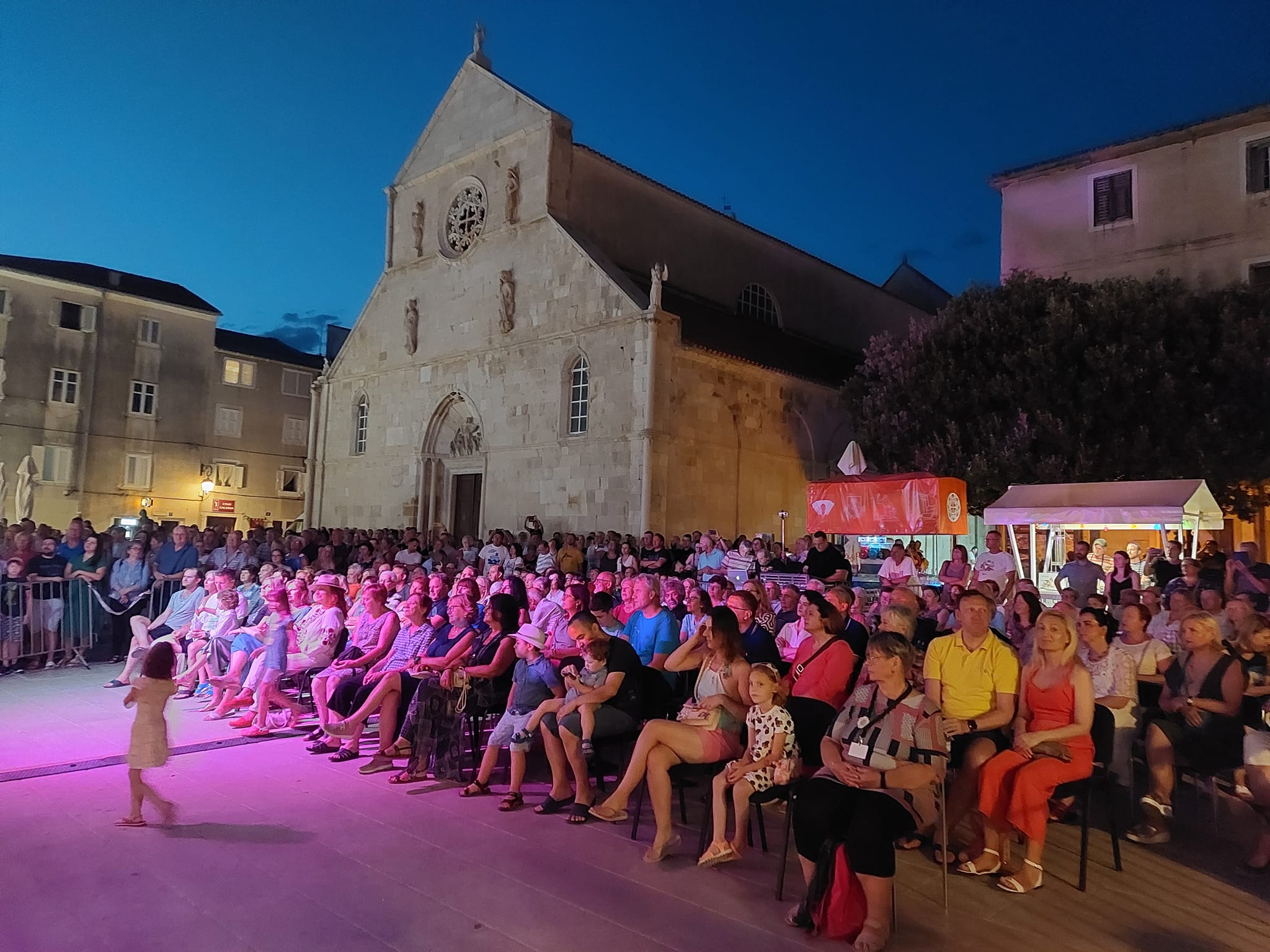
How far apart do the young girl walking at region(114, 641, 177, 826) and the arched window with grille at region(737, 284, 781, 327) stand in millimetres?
21665

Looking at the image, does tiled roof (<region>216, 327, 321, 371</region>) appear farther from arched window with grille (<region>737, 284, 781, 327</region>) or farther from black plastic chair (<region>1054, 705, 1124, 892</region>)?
black plastic chair (<region>1054, 705, 1124, 892</region>)

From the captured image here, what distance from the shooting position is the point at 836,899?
3.78 metres

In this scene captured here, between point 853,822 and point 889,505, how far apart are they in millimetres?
9614

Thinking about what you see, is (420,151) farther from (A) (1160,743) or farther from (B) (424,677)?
(A) (1160,743)

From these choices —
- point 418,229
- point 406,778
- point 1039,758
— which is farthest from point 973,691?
point 418,229

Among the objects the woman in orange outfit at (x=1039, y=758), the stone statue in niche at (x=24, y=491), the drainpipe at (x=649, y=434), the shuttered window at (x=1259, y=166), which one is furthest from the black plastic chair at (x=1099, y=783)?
the stone statue in niche at (x=24, y=491)

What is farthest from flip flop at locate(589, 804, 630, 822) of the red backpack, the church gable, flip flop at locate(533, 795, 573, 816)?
the church gable

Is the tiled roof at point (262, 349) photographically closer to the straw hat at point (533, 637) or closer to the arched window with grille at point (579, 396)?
the arched window with grille at point (579, 396)

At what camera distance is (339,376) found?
82.6ft

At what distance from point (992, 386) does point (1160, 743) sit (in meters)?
12.4

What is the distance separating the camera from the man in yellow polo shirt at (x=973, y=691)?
15.3 ft

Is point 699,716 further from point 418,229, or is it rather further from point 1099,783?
point 418,229

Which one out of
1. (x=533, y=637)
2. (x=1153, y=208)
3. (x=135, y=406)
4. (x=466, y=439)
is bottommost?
(x=533, y=637)

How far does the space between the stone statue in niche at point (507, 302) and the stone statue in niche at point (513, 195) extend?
Answer: 1.42 meters
